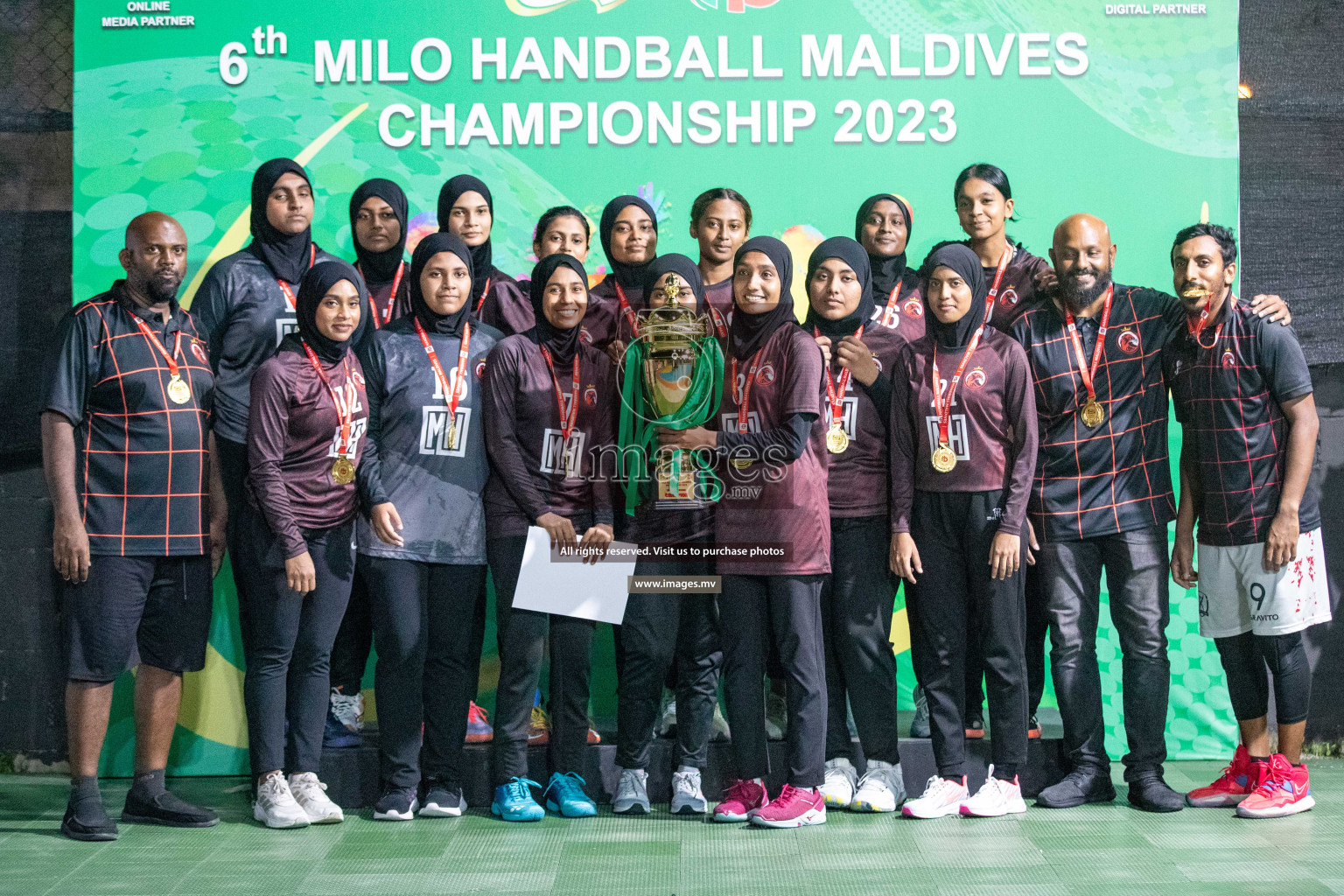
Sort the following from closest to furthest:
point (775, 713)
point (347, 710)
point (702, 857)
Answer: point (702, 857), point (347, 710), point (775, 713)

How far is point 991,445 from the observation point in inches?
137

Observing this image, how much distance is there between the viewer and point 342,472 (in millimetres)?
3457

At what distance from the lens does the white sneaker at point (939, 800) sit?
135 inches

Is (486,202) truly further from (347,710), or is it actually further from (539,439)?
(347,710)

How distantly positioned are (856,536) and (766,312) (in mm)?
686

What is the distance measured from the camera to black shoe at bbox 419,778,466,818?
3.47 metres

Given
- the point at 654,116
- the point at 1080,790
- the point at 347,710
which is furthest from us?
the point at 654,116

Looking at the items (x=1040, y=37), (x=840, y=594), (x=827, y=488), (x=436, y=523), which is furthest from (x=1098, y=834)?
(x=1040, y=37)

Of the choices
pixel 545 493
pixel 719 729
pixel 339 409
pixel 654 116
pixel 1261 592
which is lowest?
pixel 719 729

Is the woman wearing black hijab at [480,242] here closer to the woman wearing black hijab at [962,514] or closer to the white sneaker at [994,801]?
the woman wearing black hijab at [962,514]

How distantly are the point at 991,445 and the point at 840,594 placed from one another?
1.96 ft

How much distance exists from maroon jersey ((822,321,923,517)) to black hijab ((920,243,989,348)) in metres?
0.18

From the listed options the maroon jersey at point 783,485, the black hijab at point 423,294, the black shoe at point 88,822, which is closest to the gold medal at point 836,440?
the maroon jersey at point 783,485

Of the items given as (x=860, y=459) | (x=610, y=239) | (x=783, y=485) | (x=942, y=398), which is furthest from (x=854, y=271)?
(x=610, y=239)
